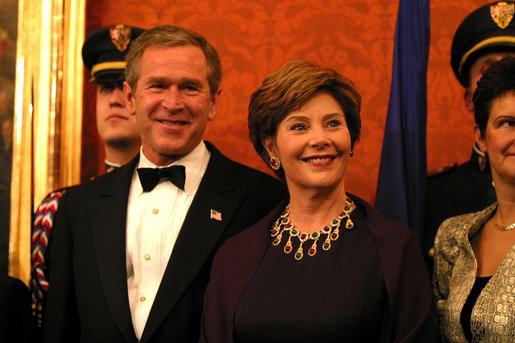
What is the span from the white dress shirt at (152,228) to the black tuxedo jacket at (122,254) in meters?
0.04

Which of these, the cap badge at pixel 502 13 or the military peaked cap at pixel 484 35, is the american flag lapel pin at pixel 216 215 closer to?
the military peaked cap at pixel 484 35

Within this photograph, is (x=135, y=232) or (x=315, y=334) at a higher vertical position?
(x=135, y=232)

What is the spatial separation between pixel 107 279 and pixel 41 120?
133 centimetres

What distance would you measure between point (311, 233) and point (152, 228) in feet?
1.95

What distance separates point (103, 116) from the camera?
3252 mm

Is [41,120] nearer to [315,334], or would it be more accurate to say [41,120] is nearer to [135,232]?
[135,232]

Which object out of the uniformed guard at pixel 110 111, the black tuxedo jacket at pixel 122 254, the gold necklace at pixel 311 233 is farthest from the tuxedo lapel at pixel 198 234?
the uniformed guard at pixel 110 111

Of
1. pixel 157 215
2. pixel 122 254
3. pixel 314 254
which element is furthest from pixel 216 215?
pixel 314 254

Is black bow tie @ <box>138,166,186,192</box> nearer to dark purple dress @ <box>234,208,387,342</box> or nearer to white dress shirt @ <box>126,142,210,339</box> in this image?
white dress shirt @ <box>126,142,210,339</box>

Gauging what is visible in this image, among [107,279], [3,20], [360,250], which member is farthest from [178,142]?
[3,20]

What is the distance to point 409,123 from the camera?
8.63ft

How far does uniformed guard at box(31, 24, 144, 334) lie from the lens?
317 cm

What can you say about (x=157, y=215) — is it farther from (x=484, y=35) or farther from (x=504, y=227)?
(x=484, y=35)

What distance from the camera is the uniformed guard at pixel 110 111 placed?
317 cm
